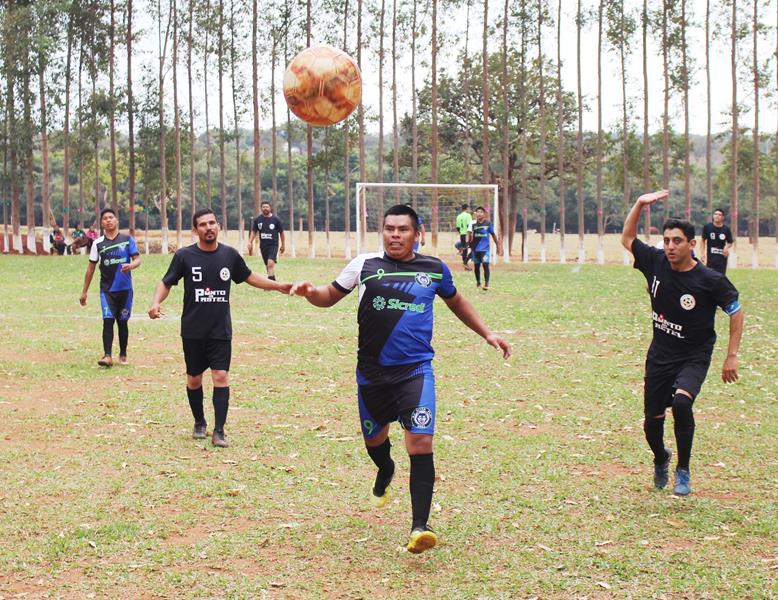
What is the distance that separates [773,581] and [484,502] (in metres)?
2.13

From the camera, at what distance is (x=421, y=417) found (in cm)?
598

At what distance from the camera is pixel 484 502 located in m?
6.98

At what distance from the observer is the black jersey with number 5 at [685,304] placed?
7.02m

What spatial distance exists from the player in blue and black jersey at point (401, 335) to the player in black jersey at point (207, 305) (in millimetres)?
2698

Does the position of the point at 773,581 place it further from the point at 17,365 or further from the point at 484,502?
the point at 17,365

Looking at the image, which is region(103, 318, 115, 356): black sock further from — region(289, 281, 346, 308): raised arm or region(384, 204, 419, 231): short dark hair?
region(384, 204, 419, 231): short dark hair

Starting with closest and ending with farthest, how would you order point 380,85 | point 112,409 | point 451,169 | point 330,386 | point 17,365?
point 112,409
point 330,386
point 17,365
point 380,85
point 451,169

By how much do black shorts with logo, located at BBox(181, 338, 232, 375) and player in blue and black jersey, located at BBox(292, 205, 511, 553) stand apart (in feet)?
9.13

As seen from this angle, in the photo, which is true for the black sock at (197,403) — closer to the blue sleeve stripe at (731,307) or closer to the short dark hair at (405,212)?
the short dark hair at (405,212)

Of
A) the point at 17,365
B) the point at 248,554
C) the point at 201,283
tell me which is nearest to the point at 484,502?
the point at 248,554

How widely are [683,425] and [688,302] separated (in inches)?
35.3

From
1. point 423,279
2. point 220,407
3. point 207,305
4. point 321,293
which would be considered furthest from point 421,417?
point 207,305

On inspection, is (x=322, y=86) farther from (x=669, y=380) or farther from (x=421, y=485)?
(x=421, y=485)

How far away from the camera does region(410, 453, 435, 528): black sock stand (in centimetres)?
583
